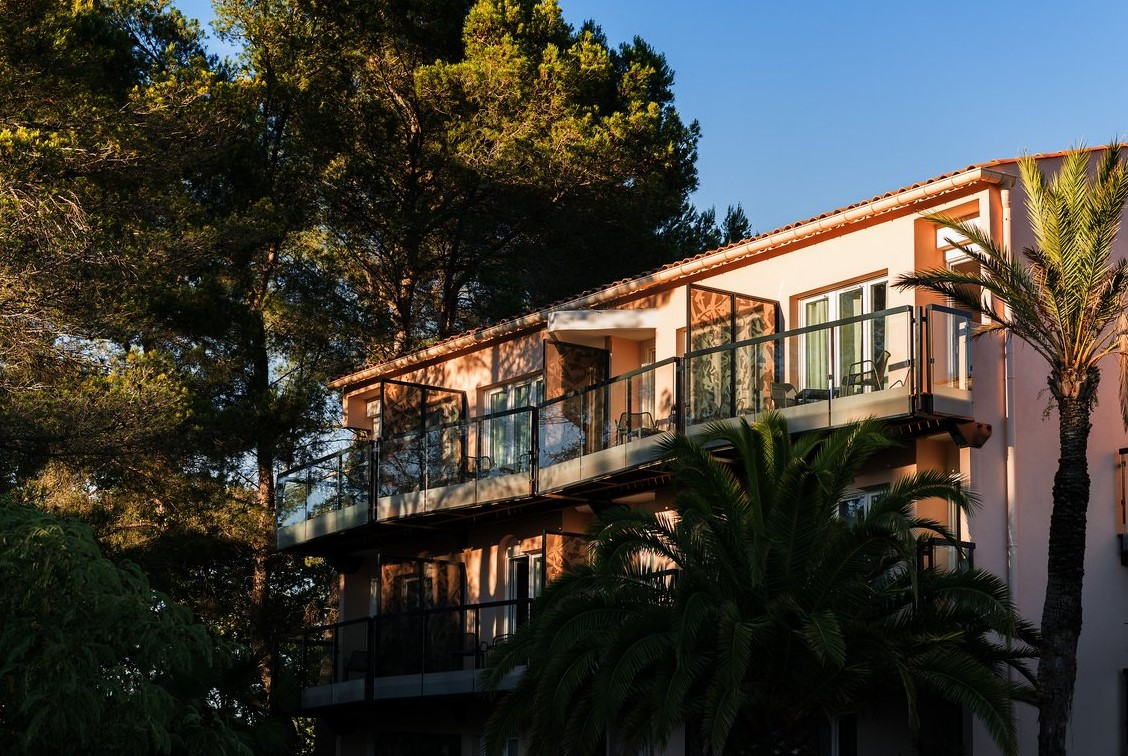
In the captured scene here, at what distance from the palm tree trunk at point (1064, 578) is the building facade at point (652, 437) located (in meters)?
1.56

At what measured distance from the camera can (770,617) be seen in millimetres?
17875

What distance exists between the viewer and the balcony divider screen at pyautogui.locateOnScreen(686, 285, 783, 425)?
70.5ft

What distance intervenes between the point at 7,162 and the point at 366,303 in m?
13.8

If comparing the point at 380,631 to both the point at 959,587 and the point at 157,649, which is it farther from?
the point at 959,587

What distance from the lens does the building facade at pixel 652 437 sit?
2023 centimetres

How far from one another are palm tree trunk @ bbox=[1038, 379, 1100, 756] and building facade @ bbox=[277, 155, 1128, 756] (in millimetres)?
1564

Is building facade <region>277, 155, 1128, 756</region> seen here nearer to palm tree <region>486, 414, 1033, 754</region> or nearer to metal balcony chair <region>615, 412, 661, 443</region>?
metal balcony chair <region>615, 412, 661, 443</region>

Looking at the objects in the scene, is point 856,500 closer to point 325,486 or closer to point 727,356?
point 727,356

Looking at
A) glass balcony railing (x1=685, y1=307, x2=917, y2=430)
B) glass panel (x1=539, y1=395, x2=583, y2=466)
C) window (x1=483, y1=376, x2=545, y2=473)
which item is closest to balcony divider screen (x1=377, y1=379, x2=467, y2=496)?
window (x1=483, y1=376, x2=545, y2=473)

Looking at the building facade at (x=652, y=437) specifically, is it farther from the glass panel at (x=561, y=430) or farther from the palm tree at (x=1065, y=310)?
the palm tree at (x=1065, y=310)

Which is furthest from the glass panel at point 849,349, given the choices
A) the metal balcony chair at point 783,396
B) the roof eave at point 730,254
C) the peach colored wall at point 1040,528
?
the roof eave at point 730,254

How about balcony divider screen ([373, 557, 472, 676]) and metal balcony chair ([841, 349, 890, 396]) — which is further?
balcony divider screen ([373, 557, 472, 676])

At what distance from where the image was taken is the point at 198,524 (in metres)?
34.5

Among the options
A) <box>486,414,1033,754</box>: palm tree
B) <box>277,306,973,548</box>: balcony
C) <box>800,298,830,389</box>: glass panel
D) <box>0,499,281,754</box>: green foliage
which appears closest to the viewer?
<box>0,499,281,754</box>: green foliage
